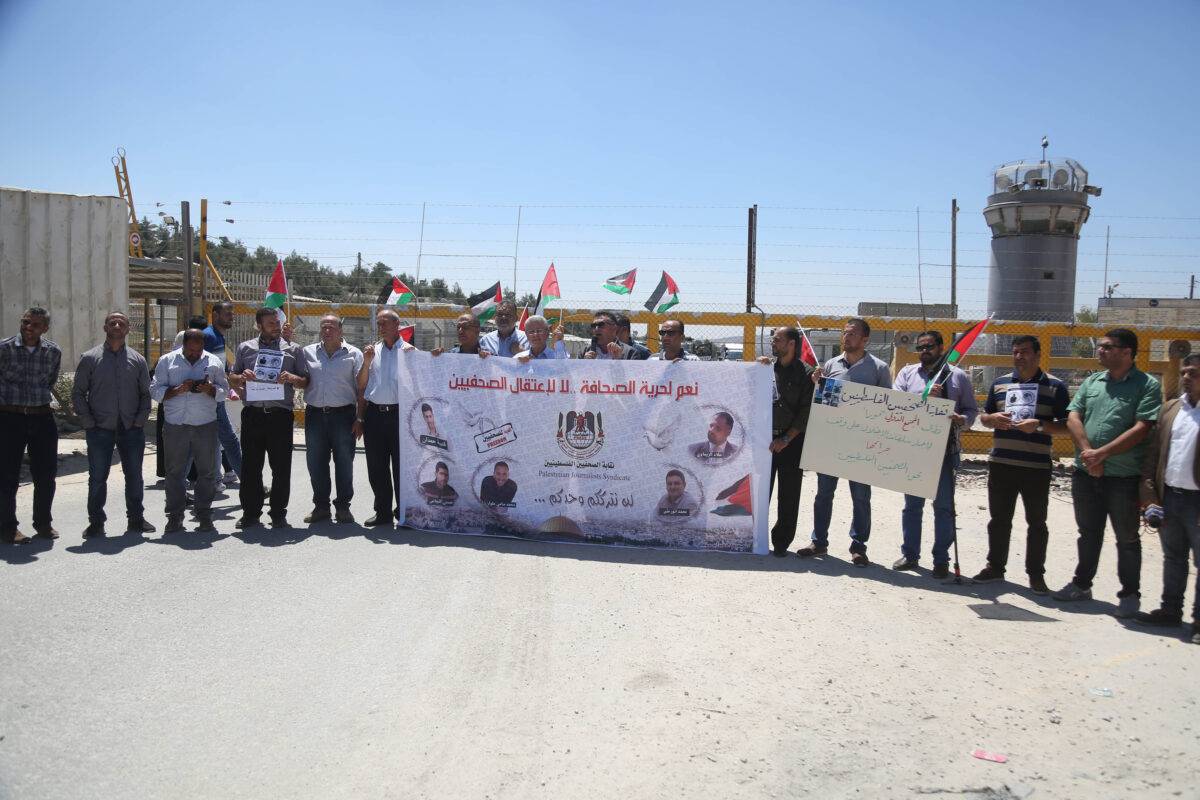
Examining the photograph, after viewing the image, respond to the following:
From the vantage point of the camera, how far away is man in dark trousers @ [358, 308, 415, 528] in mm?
7945

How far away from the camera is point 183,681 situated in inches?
168

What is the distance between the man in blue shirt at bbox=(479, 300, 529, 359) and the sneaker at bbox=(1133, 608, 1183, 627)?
18.6ft

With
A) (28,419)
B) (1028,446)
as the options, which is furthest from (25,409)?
(1028,446)

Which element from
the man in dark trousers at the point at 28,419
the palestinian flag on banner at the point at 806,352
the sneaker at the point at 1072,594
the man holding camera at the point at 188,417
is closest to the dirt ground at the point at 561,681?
A: the sneaker at the point at 1072,594

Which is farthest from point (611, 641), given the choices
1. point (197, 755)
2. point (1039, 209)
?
point (1039, 209)

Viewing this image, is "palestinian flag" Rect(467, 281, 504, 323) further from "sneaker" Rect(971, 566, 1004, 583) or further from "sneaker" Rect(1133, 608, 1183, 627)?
"sneaker" Rect(1133, 608, 1183, 627)

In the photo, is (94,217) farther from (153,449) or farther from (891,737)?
(891,737)

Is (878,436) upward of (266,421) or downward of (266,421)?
upward

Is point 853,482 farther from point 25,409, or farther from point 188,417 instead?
point 25,409

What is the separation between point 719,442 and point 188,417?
4778mm

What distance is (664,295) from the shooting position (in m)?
11.3

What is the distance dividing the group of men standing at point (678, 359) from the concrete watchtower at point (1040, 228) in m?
15.5

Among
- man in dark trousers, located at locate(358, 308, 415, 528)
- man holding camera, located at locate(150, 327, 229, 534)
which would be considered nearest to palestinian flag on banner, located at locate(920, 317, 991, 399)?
man in dark trousers, located at locate(358, 308, 415, 528)

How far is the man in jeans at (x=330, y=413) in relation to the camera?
7957 millimetres
